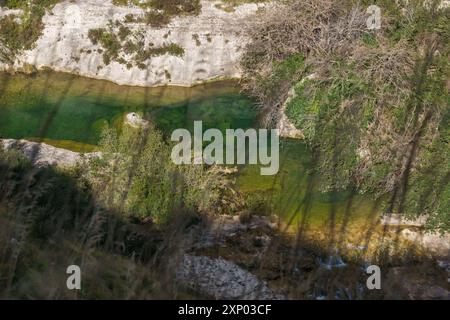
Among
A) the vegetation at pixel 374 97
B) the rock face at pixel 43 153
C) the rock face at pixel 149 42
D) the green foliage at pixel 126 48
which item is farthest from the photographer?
the green foliage at pixel 126 48

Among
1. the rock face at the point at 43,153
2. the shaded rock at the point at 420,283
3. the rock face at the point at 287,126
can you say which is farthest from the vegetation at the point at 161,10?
the shaded rock at the point at 420,283

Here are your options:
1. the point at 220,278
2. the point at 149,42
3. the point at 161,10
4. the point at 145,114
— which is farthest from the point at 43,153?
the point at 161,10

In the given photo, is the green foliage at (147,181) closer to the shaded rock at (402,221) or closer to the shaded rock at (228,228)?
the shaded rock at (228,228)

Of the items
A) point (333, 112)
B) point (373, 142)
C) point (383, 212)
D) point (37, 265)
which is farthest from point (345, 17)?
point (37, 265)

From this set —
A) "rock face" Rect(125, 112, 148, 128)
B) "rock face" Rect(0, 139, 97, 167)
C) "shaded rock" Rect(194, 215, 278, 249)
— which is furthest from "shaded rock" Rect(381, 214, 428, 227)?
"rock face" Rect(0, 139, 97, 167)

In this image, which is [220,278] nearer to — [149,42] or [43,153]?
[43,153]

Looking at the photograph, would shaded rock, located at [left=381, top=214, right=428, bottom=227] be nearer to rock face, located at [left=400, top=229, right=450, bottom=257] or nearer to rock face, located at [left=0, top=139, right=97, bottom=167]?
rock face, located at [left=400, top=229, right=450, bottom=257]

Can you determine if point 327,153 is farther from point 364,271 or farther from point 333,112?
point 364,271
